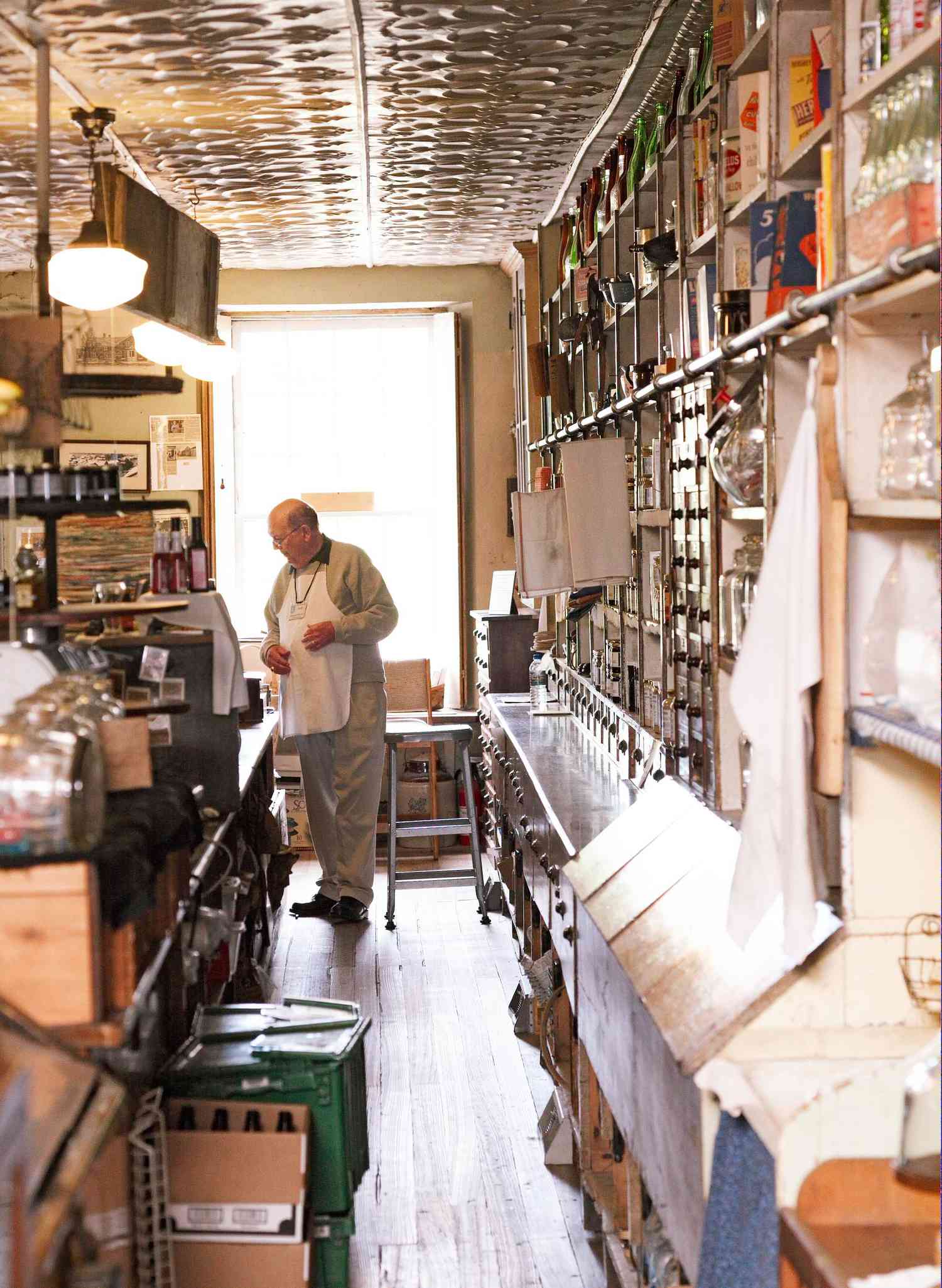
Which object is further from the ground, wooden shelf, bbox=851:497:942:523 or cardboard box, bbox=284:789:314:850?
wooden shelf, bbox=851:497:942:523

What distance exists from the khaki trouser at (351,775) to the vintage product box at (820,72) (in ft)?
14.3

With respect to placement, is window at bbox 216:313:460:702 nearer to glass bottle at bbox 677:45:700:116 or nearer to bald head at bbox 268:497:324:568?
bald head at bbox 268:497:324:568

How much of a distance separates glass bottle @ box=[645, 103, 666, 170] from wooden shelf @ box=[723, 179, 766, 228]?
105 centimetres

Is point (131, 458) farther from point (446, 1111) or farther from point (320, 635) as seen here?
point (446, 1111)

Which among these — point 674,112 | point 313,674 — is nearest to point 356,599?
point 313,674

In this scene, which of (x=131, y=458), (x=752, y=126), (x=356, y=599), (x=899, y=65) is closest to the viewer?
(x=899, y=65)

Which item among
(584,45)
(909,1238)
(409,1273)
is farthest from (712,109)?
(409,1273)

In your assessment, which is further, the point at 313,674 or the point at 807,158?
the point at 313,674

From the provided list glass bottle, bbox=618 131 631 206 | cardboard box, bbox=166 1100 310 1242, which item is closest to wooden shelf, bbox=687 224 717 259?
glass bottle, bbox=618 131 631 206

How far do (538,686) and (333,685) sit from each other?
103cm

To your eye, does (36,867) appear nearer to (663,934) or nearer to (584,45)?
(663,934)

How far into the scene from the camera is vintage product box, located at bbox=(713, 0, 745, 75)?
3.34 meters

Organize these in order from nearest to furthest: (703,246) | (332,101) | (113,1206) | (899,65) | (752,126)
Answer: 1. (899,65)
2. (113,1206)
3. (752,126)
4. (703,246)
5. (332,101)

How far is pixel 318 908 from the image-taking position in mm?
6957
